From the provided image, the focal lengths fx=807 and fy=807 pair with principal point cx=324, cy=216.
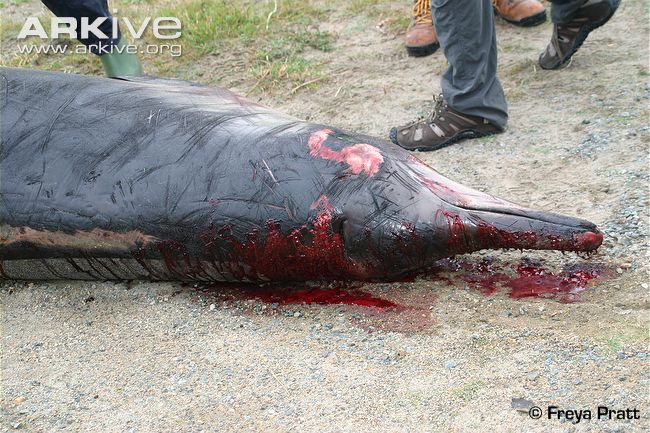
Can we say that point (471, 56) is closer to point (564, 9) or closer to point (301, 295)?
point (564, 9)

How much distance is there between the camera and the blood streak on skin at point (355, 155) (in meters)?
2.53

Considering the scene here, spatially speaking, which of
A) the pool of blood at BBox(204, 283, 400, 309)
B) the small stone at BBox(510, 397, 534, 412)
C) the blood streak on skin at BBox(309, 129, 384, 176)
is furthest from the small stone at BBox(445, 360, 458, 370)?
the blood streak on skin at BBox(309, 129, 384, 176)

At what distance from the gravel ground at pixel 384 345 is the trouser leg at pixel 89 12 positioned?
1.81 metres

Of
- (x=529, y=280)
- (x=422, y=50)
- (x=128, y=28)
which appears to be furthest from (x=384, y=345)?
(x=128, y=28)

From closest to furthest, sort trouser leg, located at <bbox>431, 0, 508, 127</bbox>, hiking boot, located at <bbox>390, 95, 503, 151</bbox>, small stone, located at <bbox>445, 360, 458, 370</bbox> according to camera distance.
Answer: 1. small stone, located at <bbox>445, 360, 458, 370</bbox>
2. trouser leg, located at <bbox>431, 0, 508, 127</bbox>
3. hiking boot, located at <bbox>390, 95, 503, 151</bbox>

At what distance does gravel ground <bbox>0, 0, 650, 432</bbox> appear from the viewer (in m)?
2.11

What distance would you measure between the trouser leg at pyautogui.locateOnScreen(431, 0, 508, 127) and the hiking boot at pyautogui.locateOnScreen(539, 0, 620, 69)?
1.86 feet

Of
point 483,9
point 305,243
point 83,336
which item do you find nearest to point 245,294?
point 305,243

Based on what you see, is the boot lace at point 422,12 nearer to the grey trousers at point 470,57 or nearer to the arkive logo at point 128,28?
the grey trousers at point 470,57

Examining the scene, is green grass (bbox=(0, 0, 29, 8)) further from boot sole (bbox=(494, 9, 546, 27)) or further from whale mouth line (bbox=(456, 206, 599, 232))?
whale mouth line (bbox=(456, 206, 599, 232))

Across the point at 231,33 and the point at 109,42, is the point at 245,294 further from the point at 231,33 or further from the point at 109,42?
the point at 231,33

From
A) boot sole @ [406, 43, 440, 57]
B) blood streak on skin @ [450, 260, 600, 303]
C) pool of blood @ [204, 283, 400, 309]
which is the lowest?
pool of blood @ [204, 283, 400, 309]

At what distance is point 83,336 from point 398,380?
1.11m

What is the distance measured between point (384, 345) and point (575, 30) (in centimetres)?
234
